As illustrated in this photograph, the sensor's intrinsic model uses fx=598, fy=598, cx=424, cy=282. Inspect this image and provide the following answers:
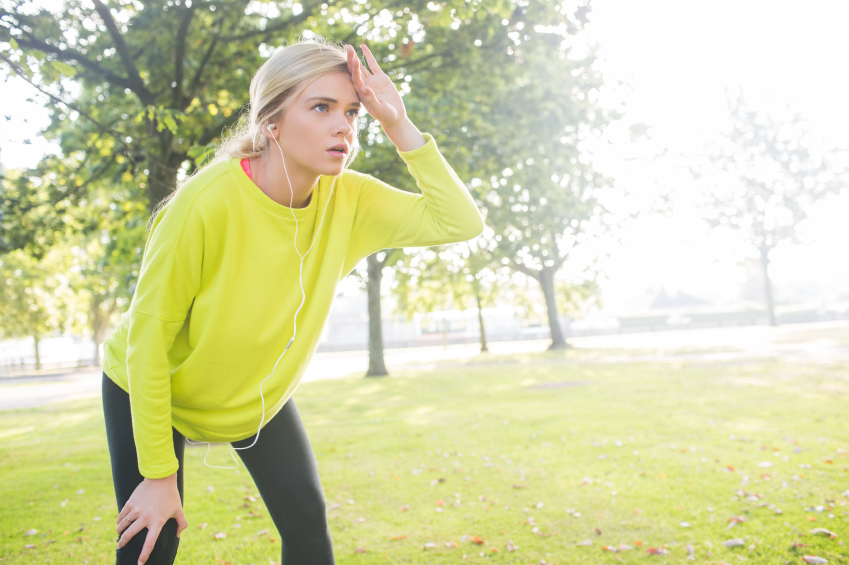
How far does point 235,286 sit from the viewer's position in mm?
2232

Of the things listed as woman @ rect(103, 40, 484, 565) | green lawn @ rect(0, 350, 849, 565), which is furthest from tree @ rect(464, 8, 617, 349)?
woman @ rect(103, 40, 484, 565)

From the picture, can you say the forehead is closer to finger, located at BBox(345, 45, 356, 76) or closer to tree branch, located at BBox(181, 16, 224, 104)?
finger, located at BBox(345, 45, 356, 76)

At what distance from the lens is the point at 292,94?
222 centimetres

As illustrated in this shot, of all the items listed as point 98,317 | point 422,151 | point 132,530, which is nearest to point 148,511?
point 132,530

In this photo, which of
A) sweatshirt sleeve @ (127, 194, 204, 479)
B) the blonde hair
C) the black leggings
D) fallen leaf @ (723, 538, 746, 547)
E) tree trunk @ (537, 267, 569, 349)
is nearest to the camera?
sweatshirt sleeve @ (127, 194, 204, 479)

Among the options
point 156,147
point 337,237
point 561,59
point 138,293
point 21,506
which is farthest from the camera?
point 561,59

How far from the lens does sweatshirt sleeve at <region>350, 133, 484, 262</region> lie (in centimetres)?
256

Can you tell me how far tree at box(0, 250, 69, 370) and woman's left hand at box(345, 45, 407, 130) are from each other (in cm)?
3472

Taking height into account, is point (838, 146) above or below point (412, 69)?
above

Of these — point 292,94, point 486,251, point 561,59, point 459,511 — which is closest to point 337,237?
point 292,94

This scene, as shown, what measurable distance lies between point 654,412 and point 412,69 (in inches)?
294

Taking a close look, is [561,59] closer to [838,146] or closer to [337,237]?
[337,237]

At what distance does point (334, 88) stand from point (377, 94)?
30 centimetres

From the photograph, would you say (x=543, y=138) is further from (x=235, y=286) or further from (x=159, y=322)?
(x=159, y=322)
